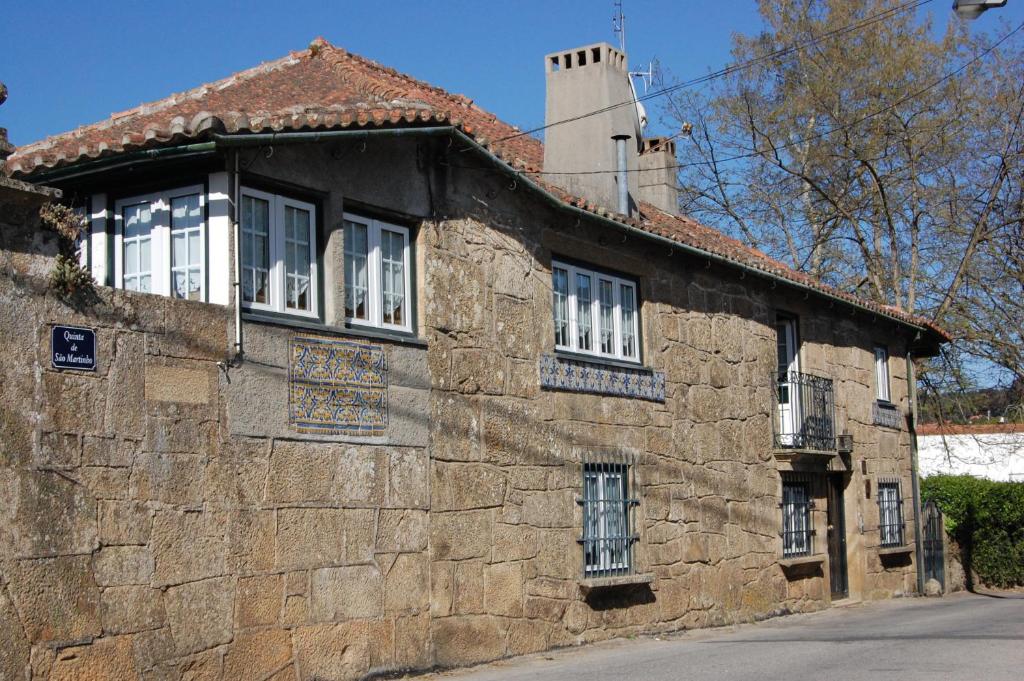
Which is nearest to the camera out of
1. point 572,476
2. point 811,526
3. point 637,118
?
point 572,476

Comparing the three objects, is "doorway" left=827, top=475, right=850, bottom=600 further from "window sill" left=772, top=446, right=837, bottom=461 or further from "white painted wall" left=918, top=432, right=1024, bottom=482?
"white painted wall" left=918, top=432, right=1024, bottom=482

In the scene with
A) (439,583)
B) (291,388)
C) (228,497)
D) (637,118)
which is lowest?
(439,583)

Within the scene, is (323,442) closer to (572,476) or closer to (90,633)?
(90,633)

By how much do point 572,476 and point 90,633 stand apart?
584 centimetres

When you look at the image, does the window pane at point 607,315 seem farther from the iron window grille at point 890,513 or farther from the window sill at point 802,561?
the iron window grille at point 890,513

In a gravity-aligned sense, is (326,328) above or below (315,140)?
below

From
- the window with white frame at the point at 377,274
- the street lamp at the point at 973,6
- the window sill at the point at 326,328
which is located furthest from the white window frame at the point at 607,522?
the street lamp at the point at 973,6

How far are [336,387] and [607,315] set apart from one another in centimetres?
461

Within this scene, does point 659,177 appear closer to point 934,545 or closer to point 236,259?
point 934,545

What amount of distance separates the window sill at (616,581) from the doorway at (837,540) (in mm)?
5811

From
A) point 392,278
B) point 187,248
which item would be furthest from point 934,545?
point 187,248

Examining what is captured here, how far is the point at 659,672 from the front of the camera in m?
10.3

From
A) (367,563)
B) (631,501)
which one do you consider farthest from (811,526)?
(367,563)

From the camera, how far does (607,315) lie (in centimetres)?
1387
